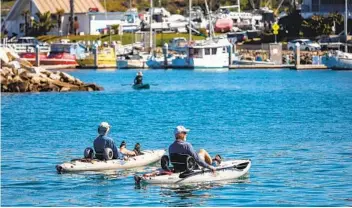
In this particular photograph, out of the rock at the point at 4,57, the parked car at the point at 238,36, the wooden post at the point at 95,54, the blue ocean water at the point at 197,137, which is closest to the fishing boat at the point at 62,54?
the wooden post at the point at 95,54

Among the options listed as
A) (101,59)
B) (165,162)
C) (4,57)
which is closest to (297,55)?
(101,59)

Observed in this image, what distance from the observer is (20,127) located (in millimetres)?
49719

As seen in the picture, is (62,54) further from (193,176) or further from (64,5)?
(193,176)

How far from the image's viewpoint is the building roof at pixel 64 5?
14475 cm

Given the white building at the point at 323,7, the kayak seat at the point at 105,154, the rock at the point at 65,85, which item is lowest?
the rock at the point at 65,85

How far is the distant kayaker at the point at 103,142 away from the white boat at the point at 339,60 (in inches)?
2928

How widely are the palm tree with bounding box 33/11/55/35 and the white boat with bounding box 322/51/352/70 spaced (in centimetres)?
4570

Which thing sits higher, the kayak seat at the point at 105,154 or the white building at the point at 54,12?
the white building at the point at 54,12

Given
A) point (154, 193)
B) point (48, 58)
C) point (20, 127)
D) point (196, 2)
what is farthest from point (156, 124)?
point (196, 2)

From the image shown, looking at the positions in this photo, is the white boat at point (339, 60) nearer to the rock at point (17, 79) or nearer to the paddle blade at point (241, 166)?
the rock at point (17, 79)

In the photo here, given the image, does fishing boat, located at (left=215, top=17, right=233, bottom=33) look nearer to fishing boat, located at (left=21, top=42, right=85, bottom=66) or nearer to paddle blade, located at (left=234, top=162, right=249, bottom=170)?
fishing boat, located at (left=21, top=42, right=85, bottom=66)

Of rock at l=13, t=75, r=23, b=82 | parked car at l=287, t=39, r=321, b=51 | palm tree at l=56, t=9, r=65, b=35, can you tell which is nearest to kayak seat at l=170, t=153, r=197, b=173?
rock at l=13, t=75, r=23, b=82

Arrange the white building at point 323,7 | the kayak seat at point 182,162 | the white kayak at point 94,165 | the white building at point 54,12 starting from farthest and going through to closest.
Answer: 1. the white building at point 54,12
2. the white building at point 323,7
3. the white kayak at point 94,165
4. the kayak seat at point 182,162

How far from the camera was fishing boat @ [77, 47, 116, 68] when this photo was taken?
A: 120 m
